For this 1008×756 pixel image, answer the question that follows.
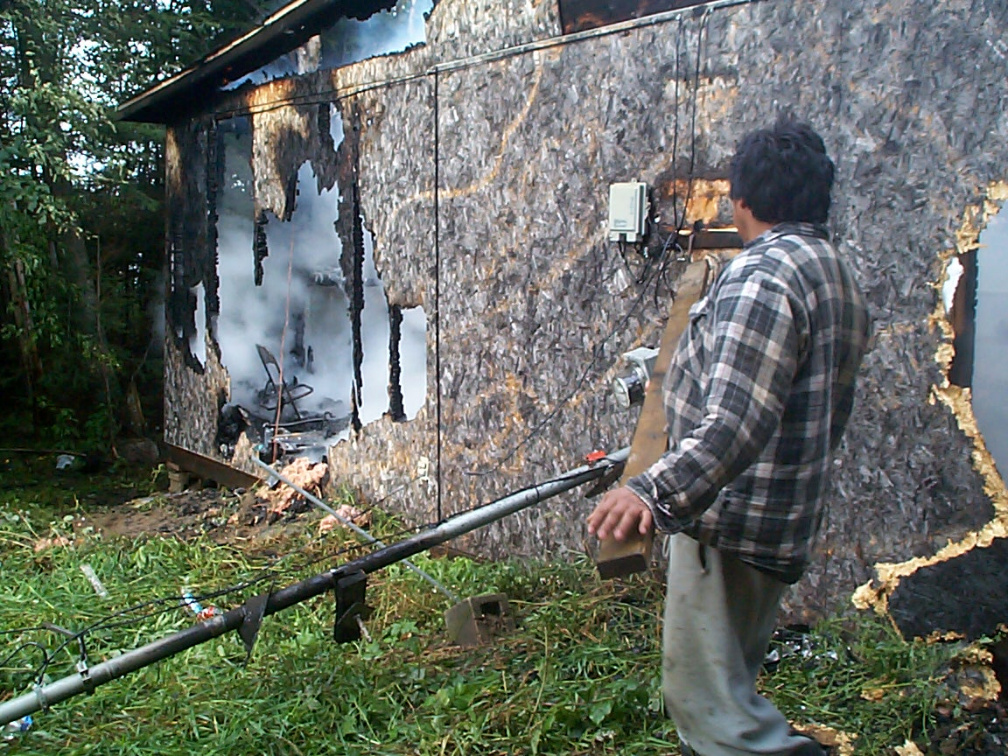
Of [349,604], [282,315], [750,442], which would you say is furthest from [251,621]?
[282,315]

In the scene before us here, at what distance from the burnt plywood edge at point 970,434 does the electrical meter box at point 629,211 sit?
151 cm

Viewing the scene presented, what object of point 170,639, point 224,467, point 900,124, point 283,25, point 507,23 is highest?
point 283,25

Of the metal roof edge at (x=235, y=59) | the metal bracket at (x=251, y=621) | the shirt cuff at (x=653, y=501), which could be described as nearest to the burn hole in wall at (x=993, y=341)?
the shirt cuff at (x=653, y=501)

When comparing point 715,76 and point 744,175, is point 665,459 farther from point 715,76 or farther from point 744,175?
point 715,76

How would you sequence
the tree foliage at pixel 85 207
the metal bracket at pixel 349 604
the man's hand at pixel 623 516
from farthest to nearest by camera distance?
1. the tree foliage at pixel 85 207
2. the metal bracket at pixel 349 604
3. the man's hand at pixel 623 516

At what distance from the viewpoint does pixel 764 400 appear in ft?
7.13

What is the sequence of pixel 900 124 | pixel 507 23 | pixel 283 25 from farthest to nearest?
pixel 283 25
pixel 507 23
pixel 900 124

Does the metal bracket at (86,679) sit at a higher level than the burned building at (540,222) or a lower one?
lower

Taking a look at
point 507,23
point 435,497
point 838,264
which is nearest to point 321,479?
point 435,497

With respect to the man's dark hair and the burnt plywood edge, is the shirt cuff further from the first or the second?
the burnt plywood edge

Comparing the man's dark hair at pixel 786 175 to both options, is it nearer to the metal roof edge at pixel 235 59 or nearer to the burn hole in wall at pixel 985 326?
the burn hole in wall at pixel 985 326

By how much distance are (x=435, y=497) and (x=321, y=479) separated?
1.63 meters

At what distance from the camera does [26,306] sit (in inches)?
419

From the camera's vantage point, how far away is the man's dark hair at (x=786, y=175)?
7.98ft
